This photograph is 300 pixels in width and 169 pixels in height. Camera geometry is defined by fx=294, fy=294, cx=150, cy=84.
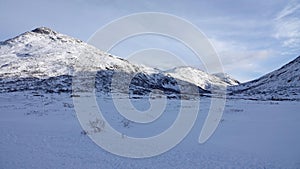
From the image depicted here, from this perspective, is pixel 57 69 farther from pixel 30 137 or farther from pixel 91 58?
pixel 30 137

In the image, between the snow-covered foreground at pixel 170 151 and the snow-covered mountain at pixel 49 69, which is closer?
the snow-covered foreground at pixel 170 151

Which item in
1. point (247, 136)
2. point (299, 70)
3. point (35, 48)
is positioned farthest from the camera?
point (35, 48)

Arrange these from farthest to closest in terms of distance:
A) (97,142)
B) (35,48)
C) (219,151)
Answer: (35,48)
(97,142)
(219,151)

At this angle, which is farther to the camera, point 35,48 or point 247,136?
point 35,48

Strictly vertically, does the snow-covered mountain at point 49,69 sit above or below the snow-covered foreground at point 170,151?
above

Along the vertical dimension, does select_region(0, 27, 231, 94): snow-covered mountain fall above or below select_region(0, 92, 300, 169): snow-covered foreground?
above

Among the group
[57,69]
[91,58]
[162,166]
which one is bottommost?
[162,166]

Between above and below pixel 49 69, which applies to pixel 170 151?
below

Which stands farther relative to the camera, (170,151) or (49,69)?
(49,69)

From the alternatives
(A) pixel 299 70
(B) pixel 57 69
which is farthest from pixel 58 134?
(A) pixel 299 70

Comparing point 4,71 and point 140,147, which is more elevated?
point 4,71

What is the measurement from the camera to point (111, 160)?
24.0 feet

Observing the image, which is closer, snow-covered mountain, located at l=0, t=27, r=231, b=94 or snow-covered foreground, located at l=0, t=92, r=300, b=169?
snow-covered foreground, located at l=0, t=92, r=300, b=169

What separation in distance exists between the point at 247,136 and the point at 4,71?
507 ft
